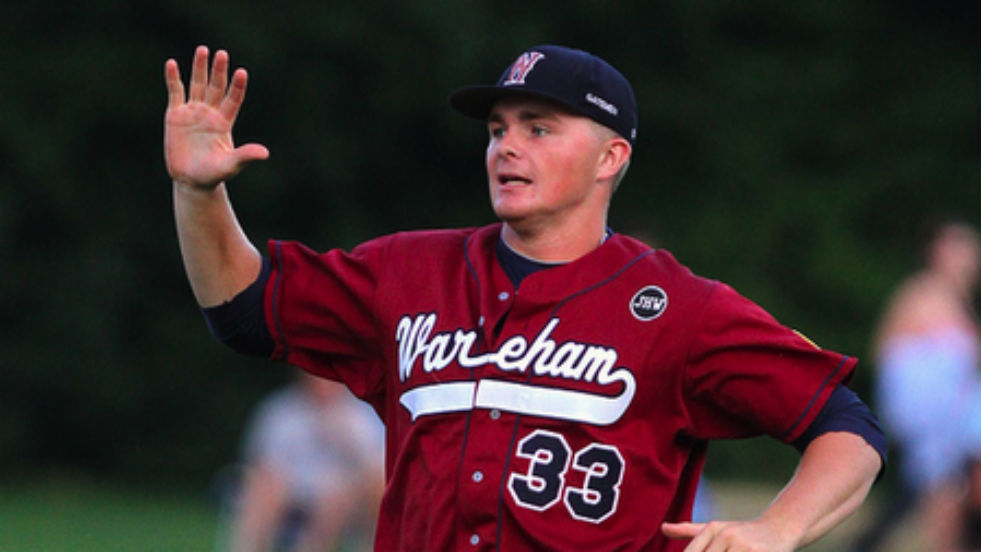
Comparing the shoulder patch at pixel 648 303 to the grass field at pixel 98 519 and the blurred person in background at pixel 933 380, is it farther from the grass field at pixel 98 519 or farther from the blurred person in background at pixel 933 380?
the grass field at pixel 98 519

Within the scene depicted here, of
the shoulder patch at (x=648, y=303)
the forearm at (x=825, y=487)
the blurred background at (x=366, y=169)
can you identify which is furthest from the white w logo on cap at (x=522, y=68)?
the blurred background at (x=366, y=169)

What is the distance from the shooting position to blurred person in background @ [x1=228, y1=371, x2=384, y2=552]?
841 cm

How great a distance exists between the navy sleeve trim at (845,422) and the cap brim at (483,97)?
943 millimetres

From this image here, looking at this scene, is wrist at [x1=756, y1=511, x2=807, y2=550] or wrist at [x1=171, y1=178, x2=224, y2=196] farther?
wrist at [x1=171, y1=178, x2=224, y2=196]

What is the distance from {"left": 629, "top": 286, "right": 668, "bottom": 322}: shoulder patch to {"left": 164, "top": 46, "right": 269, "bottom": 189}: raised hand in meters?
0.96

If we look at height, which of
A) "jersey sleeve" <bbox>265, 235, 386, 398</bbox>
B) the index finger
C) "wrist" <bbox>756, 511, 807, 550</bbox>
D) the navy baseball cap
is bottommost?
"wrist" <bbox>756, 511, 807, 550</bbox>

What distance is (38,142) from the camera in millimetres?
13172

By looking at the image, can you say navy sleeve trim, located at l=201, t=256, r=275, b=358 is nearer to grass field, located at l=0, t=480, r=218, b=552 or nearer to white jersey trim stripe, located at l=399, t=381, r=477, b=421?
white jersey trim stripe, located at l=399, t=381, r=477, b=421

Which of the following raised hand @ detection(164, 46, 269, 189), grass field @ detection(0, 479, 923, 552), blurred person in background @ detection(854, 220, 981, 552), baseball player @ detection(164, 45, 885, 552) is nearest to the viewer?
baseball player @ detection(164, 45, 885, 552)

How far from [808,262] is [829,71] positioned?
1.77 metres

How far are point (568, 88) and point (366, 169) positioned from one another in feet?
32.9

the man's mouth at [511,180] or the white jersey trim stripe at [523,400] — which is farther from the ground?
the man's mouth at [511,180]

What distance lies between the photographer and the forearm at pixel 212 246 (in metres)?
3.85

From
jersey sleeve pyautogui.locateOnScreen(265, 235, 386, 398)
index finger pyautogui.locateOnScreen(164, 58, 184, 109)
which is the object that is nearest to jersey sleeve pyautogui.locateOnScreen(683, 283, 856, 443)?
jersey sleeve pyautogui.locateOnScreen(265, 235, 386, 398)
